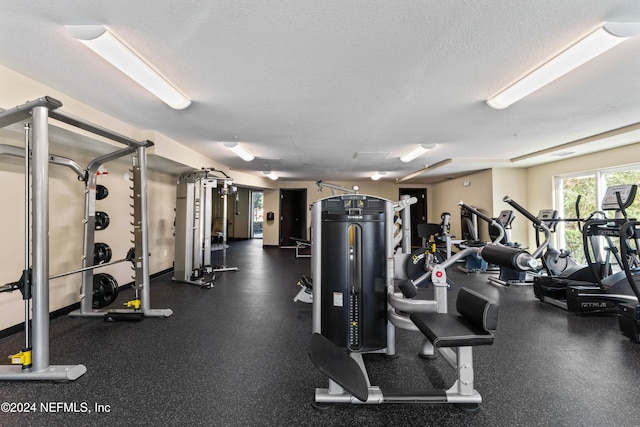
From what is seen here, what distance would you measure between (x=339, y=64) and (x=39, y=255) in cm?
254

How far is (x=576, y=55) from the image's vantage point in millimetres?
1857

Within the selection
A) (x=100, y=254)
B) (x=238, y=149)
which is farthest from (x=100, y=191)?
(x=238, y=149)

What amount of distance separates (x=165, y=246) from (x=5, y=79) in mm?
3613

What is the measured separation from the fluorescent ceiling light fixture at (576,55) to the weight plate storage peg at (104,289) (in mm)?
4544

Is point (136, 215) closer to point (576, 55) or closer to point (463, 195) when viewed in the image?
point (576, 55)

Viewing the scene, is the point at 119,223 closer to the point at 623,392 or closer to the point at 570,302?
the point at 623,392

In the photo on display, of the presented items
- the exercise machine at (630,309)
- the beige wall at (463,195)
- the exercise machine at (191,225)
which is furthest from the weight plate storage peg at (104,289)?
the beige wall at (463,195)

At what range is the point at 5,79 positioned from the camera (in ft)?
6.88

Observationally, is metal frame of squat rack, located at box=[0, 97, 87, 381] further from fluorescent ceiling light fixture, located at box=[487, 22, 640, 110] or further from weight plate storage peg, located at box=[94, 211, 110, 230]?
fluorescent ceiling light fixture, located at box=[487, 22, 640, 110]

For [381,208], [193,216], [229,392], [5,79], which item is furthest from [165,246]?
[381,208]

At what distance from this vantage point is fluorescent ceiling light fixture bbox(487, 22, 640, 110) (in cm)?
161

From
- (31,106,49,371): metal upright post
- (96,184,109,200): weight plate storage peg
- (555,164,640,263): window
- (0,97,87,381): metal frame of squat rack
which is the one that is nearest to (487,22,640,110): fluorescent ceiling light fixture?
(555,164,640,263): window

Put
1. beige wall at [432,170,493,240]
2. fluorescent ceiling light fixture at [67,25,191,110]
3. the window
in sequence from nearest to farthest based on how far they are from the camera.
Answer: fluorescent ceiling light fixture at [67,25,191,110] → the window → beige wall at [432,170,493,240]

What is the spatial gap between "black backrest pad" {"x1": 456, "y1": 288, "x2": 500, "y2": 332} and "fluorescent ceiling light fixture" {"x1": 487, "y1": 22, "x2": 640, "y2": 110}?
1.78 m
